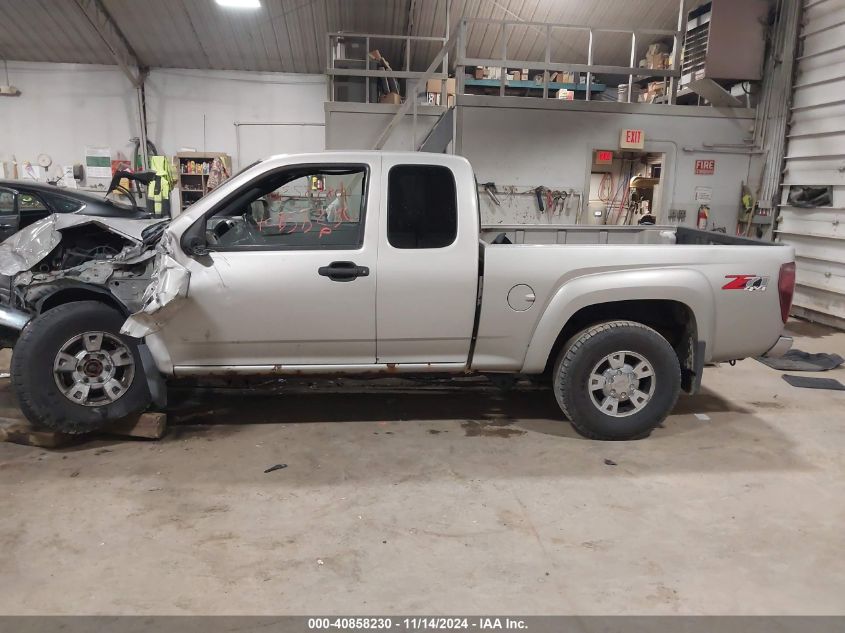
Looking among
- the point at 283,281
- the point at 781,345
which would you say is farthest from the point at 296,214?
the point at 781,345

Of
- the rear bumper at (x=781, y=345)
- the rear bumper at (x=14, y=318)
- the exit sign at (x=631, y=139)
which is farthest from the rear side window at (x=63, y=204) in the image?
the exit sign at (x=631, y=139)

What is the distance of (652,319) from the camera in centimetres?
394

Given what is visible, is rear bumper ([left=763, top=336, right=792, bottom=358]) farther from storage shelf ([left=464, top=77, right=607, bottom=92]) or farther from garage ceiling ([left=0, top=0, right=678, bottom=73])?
garage ceiling ([left=0, top=0, right=678, bottom=73])

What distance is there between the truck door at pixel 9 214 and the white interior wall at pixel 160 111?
25.4ft

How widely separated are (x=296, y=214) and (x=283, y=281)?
51 cm

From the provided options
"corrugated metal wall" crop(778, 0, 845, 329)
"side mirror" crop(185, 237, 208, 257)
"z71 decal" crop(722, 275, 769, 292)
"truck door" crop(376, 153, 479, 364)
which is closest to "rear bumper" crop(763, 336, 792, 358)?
"z71 decal" crop(722, 275, 769, 292)

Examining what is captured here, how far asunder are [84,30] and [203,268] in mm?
10781

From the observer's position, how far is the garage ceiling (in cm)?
1075

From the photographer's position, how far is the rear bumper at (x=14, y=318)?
3.73 m

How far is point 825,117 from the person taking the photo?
766 centimetres

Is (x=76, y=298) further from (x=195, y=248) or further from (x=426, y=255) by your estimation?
(x=426, y=255)

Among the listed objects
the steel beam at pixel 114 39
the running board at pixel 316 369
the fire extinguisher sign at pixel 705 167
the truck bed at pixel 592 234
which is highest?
the steel beam at pixel 114 39
